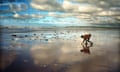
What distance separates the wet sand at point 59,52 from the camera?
3.21 m

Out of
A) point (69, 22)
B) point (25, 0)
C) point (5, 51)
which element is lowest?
point (5, 51)

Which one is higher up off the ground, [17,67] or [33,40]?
[33,40]

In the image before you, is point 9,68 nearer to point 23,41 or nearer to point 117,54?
point 23,41

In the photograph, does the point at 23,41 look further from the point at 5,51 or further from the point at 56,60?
the point at 56,60

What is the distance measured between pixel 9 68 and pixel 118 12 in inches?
56.8

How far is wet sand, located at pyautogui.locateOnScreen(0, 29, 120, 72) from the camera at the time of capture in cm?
321

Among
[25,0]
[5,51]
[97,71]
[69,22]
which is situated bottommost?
[97,71]

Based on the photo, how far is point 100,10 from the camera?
3268 mm

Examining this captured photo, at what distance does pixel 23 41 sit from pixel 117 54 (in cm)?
112

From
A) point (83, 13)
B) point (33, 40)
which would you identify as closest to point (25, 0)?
point (33, 40)

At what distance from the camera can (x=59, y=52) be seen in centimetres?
325

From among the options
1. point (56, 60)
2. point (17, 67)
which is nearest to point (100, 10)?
point (56, 60)

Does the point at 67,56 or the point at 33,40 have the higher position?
the point at 33,40

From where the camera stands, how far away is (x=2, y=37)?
3.31 m
